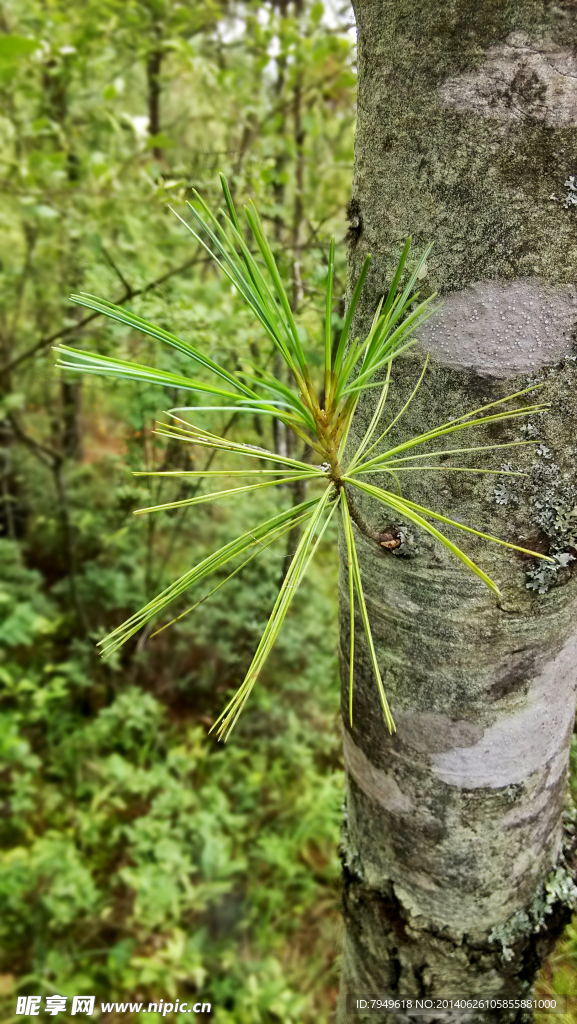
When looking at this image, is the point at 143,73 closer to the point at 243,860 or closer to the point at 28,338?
the point at 28,338

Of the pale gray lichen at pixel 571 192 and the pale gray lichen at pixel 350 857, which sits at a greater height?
the pale gray lichen at pixel 571 192

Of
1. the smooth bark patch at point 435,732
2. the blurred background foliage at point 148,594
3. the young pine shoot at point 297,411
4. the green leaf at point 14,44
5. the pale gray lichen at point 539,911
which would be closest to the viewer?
the young pine shoot at point 297,411

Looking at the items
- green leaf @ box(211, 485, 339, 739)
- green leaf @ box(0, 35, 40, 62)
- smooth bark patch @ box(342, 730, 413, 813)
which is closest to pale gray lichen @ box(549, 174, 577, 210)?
green leaf @ box(211, 485, 339, 739)

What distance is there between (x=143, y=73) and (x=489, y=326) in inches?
162

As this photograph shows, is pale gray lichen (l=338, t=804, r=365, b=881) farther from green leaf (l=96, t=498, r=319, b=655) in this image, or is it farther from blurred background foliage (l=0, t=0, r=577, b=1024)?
blurred background foliage (l=0, t=0, r=577, b=1024)

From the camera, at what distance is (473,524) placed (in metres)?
0.46

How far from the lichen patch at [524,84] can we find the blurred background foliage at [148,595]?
1.00m

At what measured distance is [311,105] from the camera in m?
2.23

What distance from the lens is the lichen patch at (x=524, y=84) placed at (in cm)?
38

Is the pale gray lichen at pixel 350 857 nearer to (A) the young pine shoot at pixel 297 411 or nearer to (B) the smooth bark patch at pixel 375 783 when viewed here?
(B) the smooth bark patch at pixel 375 783

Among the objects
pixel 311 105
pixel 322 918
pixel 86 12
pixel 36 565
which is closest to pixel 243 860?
pixel 322 918

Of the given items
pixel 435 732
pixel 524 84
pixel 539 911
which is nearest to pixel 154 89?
pixel 524 84

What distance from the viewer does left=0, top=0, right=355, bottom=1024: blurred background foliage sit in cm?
163

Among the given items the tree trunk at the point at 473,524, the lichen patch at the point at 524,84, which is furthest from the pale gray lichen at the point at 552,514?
the lichen patch at the point at 524,84
